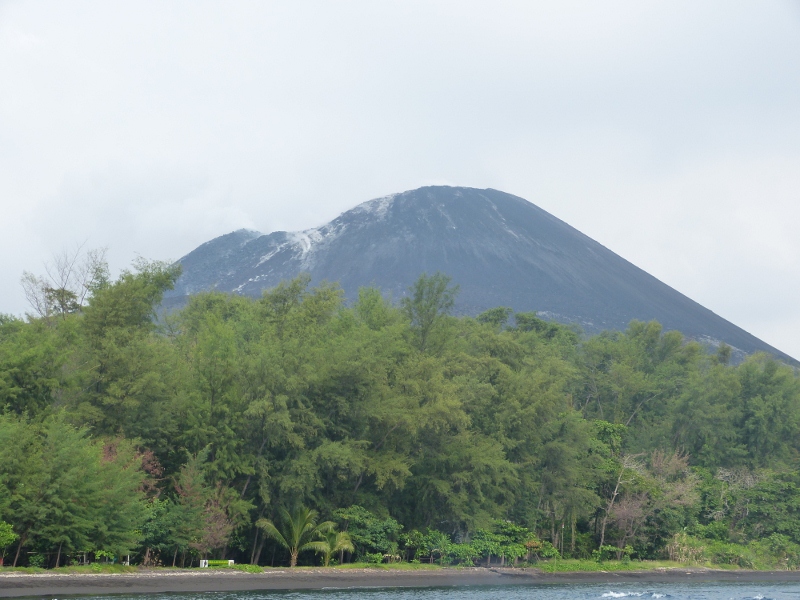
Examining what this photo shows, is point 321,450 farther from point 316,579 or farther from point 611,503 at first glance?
point 611,503

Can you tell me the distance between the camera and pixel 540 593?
39.8m

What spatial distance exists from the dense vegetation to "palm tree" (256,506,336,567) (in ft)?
1.37

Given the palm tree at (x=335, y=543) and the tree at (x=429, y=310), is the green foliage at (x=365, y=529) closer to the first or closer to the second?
the palm tree at (x=335, y=543)

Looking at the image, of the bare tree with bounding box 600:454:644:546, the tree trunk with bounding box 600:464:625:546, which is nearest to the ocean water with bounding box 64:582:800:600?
the tree trunk with bounding box 600:464:625:546

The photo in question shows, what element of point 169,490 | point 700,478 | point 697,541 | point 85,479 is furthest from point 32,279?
point 700,478

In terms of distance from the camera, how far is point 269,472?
42125mm

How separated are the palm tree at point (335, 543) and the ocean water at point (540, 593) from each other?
410 centimetres

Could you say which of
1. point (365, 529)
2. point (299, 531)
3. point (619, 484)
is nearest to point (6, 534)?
point (299, 531)

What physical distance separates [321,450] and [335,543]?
4.62 metres

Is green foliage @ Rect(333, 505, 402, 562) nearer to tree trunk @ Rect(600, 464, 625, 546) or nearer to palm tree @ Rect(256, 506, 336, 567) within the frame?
palm tree @ Rect(256, 506, 336, 567)

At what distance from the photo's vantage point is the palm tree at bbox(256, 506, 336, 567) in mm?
41344

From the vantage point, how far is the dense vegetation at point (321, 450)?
34.9 meters

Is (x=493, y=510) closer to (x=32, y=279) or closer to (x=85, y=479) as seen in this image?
(x=85, y=479)

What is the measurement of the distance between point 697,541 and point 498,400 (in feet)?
56.4
